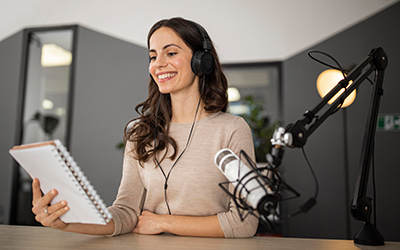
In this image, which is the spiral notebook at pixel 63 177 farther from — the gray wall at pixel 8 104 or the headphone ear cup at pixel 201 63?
the gray wall at pixel 8 104

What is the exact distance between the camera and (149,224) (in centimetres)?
117

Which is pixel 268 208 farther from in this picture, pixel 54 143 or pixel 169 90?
pixel 169 90

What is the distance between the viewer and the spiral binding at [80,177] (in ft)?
2.60

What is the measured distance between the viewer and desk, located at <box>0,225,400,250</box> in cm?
90

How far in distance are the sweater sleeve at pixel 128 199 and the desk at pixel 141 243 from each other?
76mm

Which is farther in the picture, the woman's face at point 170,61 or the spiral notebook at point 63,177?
the woman's face at point 170,61

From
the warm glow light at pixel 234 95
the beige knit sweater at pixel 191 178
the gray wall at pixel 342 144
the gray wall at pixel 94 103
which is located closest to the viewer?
the beige knit sweater at pixel 191 178

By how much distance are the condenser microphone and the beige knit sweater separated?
20.7 inches

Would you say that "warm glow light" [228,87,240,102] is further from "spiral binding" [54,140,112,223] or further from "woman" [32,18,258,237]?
"spiral binding" [54,140,112,223]

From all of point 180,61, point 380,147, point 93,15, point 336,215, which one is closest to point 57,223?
point 180,61

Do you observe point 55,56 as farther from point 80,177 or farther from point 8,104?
point 80,177

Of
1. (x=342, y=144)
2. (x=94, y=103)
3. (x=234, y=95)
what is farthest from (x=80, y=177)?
(x=234, y=95)

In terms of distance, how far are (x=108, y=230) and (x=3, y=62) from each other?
3.97m

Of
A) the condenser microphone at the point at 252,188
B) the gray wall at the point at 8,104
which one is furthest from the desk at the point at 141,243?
the gray wall at the point at 8,104
